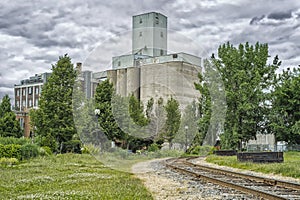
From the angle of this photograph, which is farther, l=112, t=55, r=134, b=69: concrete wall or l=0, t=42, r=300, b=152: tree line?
l=0, t=42, r=300, b=152: tree line

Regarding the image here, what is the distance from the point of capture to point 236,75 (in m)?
42.0

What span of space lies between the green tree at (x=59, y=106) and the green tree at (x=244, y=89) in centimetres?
1408

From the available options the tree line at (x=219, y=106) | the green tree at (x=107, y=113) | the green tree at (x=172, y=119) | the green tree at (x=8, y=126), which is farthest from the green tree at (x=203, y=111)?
the green tree at (x=8, y=126)

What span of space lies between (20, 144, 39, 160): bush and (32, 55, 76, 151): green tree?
28.1 ft

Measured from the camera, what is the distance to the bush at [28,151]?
84.9 feet

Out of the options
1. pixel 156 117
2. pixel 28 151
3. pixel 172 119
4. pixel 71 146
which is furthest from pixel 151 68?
pixel 71 146

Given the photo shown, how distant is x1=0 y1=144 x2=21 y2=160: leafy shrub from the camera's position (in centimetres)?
2455

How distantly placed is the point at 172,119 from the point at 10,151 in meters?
10.5

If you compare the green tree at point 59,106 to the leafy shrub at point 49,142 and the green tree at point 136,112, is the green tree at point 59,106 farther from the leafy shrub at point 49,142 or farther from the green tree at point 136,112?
the green tree at point 136,112

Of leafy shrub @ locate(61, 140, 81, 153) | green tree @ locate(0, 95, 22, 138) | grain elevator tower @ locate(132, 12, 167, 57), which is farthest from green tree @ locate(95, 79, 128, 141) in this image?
green tree @ locate(0, 95, 22, 138)

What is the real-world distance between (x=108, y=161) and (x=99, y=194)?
12542mm

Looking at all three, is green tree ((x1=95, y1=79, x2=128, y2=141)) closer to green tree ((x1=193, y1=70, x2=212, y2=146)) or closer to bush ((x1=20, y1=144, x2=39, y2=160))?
green tree ((x1=193, y1=70, x2=212, y2=146))

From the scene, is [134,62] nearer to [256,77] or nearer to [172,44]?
[172,44]

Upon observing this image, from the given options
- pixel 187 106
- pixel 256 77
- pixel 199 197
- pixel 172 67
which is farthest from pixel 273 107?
pixel 199 197
